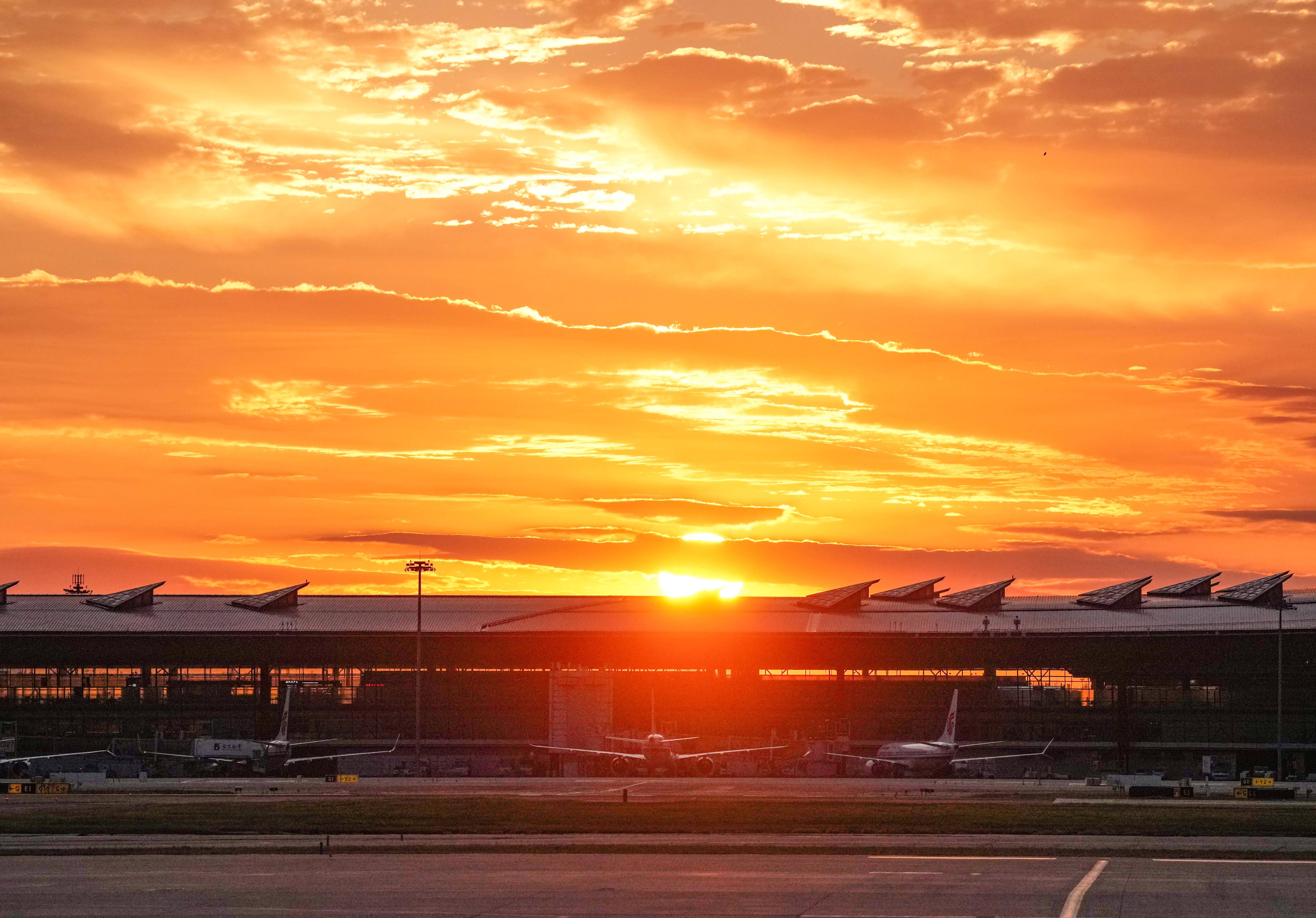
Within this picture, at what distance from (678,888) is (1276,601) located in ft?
405

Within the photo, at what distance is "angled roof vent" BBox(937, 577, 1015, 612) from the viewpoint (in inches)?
5984

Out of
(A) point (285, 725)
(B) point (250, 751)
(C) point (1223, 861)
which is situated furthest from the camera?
(A) point (285, 725)

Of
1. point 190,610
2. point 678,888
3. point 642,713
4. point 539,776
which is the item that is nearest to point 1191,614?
point 642,713

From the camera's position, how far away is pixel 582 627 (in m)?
148

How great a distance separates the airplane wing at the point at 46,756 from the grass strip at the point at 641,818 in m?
47.1

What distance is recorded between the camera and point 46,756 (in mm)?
140250

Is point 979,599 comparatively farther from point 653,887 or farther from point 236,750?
A: point 653,887

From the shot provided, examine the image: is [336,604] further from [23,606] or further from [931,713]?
[931,713]

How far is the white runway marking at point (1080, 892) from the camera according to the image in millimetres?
33000

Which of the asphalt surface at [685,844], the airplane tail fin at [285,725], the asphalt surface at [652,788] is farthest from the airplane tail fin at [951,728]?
the asphalt surface at [685,844]

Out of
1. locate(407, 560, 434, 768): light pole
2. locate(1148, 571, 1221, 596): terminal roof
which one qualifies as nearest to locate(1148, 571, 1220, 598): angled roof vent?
locate(1148, 571, 1221, 596): terminal roof

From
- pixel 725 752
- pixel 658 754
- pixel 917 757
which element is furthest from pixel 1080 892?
pixel 725 752

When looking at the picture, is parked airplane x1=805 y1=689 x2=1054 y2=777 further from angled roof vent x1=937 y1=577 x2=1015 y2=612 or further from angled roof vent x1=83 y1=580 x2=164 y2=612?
angled roof vent x1=83 y1=580 x2=164 y2=612

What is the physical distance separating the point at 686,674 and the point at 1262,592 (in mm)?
59485
